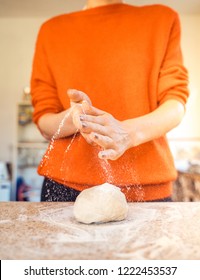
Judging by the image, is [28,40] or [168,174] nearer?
[168,174]

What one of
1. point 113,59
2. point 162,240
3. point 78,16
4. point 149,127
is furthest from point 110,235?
point 78,16

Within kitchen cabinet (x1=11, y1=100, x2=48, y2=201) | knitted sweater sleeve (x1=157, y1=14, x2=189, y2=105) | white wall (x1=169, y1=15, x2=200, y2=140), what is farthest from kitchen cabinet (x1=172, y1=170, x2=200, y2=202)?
knitted sweater sleeve (x1=157, y1=14, x2=189, y2=105)

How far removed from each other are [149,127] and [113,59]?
0.20 meters

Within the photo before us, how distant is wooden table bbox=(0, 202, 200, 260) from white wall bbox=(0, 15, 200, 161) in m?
2.24

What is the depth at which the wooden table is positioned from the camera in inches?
15.7

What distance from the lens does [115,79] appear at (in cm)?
79

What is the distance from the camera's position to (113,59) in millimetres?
808

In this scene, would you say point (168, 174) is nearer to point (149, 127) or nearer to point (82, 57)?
point (149, 127)

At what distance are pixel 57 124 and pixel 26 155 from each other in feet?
6.81

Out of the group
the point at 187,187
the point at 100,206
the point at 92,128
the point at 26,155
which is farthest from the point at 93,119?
the point at 26,155

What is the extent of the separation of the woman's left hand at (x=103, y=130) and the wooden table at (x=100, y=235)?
123 millimetres

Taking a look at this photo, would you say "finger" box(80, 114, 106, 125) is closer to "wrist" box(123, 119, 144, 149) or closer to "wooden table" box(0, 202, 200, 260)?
"wrist" box(123, 119, 144, 149)

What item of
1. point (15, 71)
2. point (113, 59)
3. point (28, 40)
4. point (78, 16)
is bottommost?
point (113, 59)
